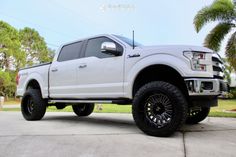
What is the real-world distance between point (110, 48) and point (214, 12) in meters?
11.7

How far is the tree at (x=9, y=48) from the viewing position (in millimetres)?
33625

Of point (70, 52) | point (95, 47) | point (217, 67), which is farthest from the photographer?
point (70, 52)

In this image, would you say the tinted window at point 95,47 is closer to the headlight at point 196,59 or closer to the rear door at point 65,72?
the rear door at point 65,72

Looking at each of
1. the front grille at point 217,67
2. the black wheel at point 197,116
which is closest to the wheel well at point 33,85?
the black wheel at point 197,116

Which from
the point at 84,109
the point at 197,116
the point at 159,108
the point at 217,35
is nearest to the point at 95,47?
the point at 159,108

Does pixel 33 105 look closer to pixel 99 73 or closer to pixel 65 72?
pixel 65 72

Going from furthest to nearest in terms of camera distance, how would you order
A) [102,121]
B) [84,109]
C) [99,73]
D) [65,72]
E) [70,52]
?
[84,109] → [102,121] → [70,52] → [65,72] → [99,73]

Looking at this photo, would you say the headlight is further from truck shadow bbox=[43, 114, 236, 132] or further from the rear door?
the rear door

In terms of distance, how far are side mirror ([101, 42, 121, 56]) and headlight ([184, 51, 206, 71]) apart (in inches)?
57.8

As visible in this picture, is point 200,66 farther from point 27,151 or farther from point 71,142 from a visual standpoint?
point 27,151

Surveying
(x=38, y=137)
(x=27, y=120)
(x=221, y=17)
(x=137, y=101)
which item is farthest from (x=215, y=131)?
(x=221, y=17)

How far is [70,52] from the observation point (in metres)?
7.43

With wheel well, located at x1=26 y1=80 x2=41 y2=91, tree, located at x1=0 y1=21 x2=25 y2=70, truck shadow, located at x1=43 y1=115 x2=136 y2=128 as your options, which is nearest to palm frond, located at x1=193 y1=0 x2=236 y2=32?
truck shadow, located at x1=43 y1=115 x2=136 y2=128

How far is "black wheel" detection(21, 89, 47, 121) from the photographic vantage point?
7762 millimetres
